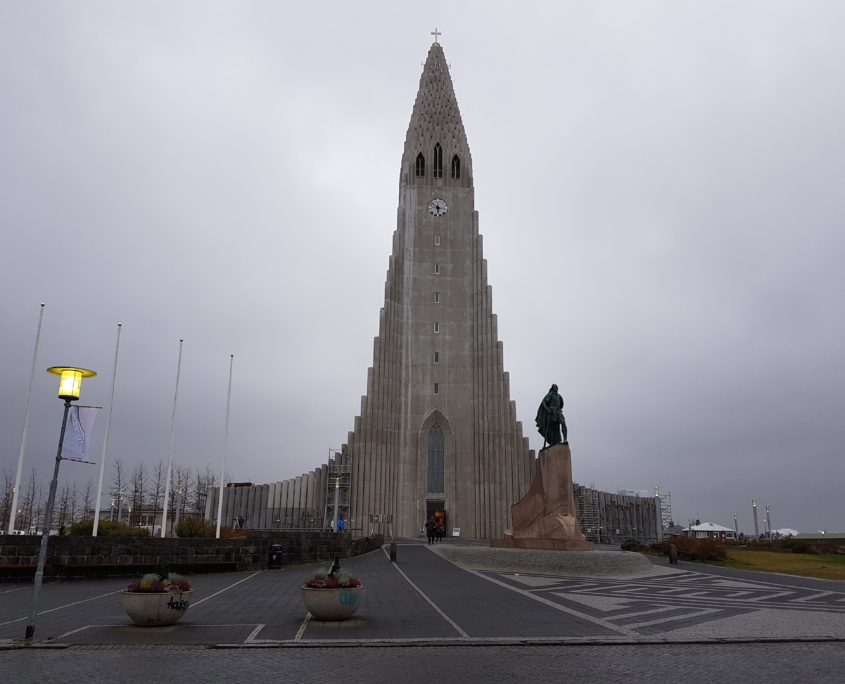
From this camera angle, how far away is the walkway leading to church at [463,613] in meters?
10.6

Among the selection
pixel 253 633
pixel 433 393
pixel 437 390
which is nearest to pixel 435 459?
pixel 433 393

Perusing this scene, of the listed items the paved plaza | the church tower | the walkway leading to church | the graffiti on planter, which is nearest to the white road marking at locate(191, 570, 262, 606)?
the walkway leading to church

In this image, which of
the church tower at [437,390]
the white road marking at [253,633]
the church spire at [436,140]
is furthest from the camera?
the church spire at [436,140]

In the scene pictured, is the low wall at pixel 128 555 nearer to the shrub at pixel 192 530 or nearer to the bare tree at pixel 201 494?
the shrub at pixel 192 530

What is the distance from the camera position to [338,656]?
927 cm

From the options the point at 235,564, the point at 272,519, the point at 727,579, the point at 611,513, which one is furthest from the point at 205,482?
the point at 727,579

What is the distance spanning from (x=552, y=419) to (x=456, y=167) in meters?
38.1

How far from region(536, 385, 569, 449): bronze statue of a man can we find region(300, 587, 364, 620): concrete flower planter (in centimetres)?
1758

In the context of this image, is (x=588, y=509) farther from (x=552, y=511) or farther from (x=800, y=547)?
(x=552, y=511)

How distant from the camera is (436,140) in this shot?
61.2 meters

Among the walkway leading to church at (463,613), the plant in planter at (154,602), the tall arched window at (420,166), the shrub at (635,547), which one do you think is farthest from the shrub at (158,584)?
the tall arched window at (420,166)

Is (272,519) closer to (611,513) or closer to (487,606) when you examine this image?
(611,513)

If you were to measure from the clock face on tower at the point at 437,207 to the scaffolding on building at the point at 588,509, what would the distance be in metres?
28.4

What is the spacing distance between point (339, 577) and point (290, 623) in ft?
3.84
